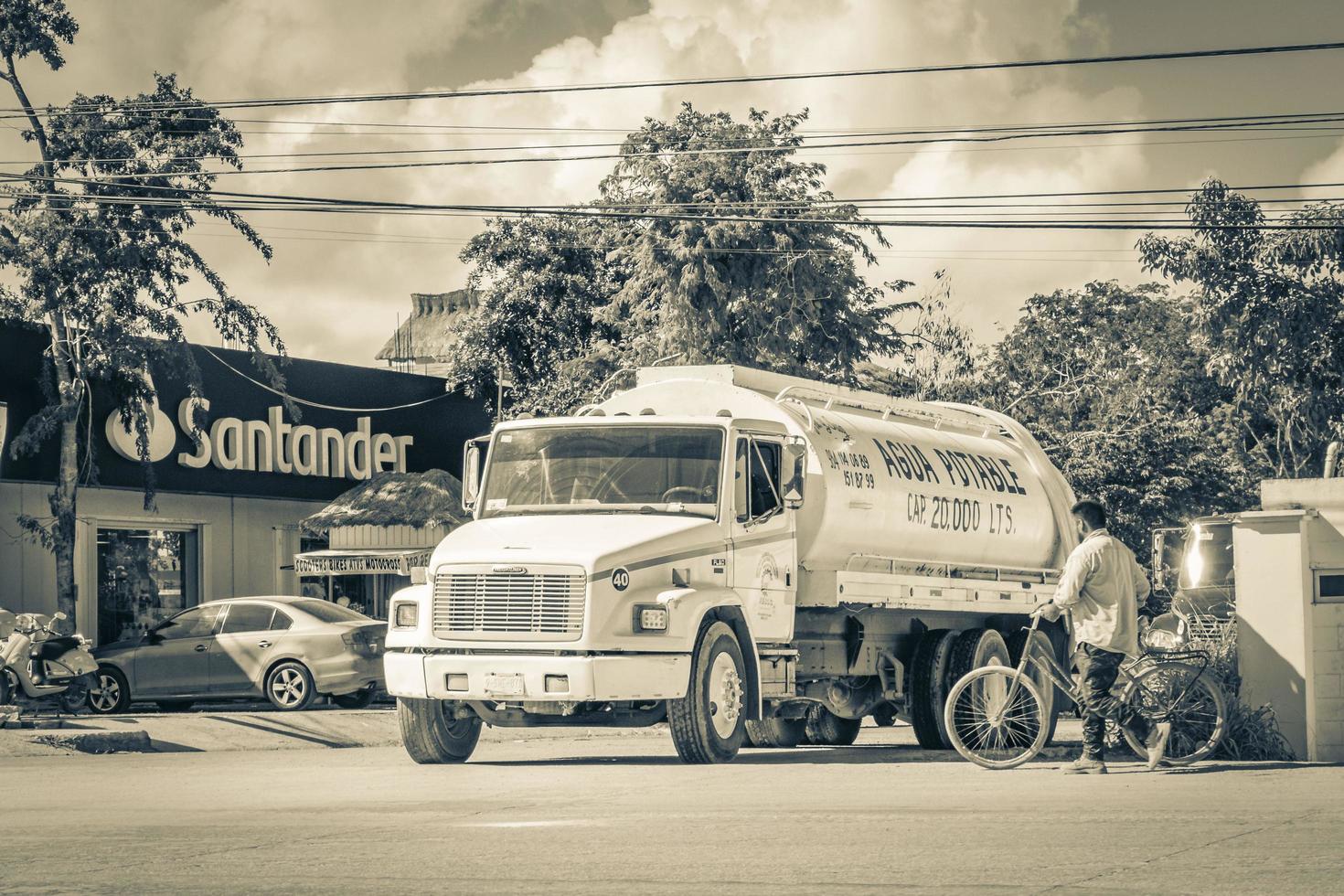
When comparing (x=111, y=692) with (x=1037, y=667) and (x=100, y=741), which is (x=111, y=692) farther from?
(x=1037, y=667)

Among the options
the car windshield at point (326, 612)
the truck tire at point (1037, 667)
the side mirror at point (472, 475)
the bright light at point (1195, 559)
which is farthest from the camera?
the bright light at point (1195, 559)

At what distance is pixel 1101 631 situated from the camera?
13352 mm

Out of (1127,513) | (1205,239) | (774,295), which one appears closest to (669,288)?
(774,295)

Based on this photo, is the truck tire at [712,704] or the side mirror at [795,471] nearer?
the truck tire at [712,704]

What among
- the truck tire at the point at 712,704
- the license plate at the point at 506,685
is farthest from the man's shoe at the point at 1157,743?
the license plate at the point at 506,685

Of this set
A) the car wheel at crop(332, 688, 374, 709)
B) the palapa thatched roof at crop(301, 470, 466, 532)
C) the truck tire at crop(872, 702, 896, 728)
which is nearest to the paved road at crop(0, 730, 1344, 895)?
the truck tire at crop(872, 702, 896, 728)

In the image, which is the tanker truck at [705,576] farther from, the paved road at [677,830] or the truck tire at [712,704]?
the paved road at [677,830]

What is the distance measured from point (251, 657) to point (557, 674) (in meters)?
10.3

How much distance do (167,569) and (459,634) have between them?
1780cm

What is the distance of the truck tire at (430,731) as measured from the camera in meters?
14.6

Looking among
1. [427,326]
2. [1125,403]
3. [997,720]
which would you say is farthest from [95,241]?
[427,326]

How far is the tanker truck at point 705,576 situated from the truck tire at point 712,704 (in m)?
0.02

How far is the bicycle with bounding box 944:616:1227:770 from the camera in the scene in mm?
13594

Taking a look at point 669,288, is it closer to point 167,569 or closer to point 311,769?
point 167,569
